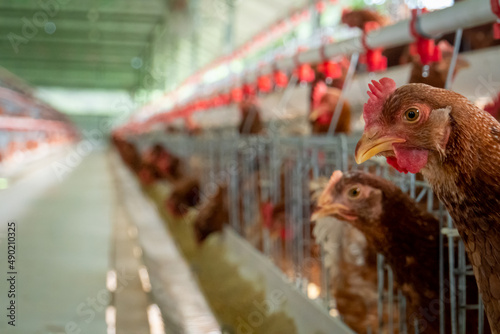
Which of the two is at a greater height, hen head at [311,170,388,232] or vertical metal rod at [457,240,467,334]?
hen head at [311,170,388,232]

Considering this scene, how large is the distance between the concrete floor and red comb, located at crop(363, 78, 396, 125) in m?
1.50

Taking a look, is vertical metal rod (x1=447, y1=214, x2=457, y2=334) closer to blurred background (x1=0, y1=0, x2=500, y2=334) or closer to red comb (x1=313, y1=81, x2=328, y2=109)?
blurred background (x1=0, y1=0, x2=500, y2=334)

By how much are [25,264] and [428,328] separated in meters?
2.45

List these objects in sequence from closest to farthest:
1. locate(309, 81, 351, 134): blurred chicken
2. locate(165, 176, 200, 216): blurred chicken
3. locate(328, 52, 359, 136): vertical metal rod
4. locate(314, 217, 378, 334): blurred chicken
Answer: locate(314, 217, 378, 334): blurred chicken
locate(328, 52, 359, 136): vertical metal rod
locate(309, 81, 351, 134): blurred chicken
locate(165, 176, 200, 216): blurred chicken

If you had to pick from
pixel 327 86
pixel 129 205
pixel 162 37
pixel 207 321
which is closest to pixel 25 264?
pixel 207 321

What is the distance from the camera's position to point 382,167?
221 cm

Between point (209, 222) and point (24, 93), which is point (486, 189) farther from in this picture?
point (24, 93)

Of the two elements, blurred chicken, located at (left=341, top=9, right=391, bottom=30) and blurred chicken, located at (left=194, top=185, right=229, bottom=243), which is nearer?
blurred chicken, located at (left=341, top=9, right=391, bottom=30)

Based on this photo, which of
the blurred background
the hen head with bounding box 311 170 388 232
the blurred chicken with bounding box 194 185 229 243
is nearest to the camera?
the hen head with bounding box 311 170 388 232

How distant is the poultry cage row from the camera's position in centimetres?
187

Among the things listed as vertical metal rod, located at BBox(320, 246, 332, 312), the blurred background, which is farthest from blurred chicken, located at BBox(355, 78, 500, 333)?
vertical metal rod, located at BBox(320, 246, 332, 312)

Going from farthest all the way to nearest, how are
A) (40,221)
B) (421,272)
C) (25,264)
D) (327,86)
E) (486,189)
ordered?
(40,221)
(327,86)
(25,264)
(421,272)
(486,189)

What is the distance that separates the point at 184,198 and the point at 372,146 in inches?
189

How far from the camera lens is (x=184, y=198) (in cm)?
600
